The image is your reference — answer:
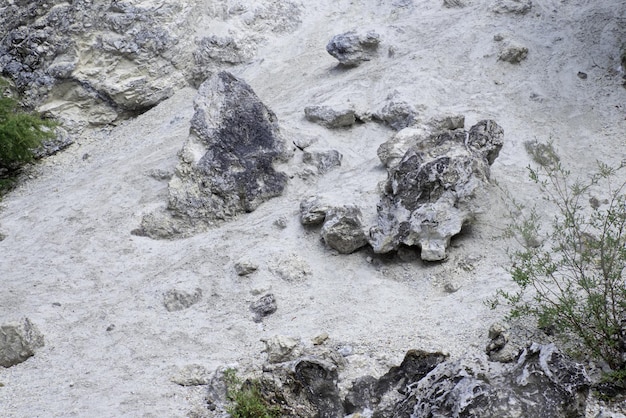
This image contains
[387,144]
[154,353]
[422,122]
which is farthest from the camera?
[422,122]

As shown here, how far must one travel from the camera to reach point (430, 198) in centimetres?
848

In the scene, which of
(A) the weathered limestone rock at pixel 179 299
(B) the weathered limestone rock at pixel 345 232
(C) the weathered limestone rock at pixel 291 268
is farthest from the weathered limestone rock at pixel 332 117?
(A) the weathered limestone rock at pixel 179 299

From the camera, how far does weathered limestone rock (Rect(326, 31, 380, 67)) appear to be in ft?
45.1

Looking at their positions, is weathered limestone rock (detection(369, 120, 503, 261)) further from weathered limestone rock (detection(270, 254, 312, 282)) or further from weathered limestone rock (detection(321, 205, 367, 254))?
weathered limestone rock (detection(270, 254, 312, 282))

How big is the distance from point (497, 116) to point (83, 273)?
727cm

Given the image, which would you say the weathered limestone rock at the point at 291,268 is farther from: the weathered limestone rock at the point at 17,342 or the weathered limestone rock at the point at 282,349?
the weathered limestone rock at the point at 17,342

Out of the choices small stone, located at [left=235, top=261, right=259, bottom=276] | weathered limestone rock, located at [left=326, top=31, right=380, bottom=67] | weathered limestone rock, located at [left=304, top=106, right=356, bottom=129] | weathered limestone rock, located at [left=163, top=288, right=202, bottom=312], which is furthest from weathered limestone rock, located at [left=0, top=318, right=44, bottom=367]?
weathered limestone rock, located at [left=326, top=31, right=380, bottom=67]

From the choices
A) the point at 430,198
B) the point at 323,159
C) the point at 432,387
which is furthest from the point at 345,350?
the point at 323,159

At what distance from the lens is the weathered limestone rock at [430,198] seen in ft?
27.2

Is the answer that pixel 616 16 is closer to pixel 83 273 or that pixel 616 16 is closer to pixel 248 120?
pixel 248 120

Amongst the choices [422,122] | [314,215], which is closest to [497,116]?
[422,122]

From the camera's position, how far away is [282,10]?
1599 cm

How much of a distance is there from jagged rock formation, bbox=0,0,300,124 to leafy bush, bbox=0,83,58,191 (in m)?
1.12

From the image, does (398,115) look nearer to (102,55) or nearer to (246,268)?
(246,268)
